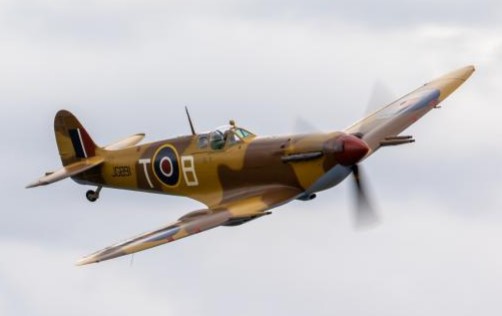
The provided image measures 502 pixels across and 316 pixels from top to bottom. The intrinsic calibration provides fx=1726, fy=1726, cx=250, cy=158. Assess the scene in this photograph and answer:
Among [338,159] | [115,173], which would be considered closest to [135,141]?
[115,173]

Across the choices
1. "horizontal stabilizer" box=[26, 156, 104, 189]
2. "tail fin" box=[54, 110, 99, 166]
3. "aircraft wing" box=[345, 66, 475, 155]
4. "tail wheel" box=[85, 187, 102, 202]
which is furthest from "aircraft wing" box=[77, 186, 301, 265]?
"tail fin" box=[54, 110, 99, 166]

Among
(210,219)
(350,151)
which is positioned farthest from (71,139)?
(350,151)

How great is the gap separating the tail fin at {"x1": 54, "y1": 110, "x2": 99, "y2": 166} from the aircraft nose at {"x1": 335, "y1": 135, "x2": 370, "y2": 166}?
9215 mm

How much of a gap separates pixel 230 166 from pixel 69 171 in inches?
239

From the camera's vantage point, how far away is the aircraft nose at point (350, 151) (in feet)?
142

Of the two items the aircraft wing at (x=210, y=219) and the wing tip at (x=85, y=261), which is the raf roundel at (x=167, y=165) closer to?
the aircraft wing at (x=210, y=219)

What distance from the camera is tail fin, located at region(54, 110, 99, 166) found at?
4988 cm

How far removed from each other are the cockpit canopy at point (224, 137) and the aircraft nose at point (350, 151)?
297cm

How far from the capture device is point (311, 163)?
1727 inches

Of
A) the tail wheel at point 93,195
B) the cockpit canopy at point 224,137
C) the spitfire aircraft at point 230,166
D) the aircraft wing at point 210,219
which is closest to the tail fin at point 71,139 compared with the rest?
the spitfire aircraft at point 230,166

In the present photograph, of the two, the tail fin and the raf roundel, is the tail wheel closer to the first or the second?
the tail fin

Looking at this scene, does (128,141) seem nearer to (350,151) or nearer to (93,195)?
(93,195)

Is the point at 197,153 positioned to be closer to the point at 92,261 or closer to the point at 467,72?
the point at 92,261

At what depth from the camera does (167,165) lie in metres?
46.8
